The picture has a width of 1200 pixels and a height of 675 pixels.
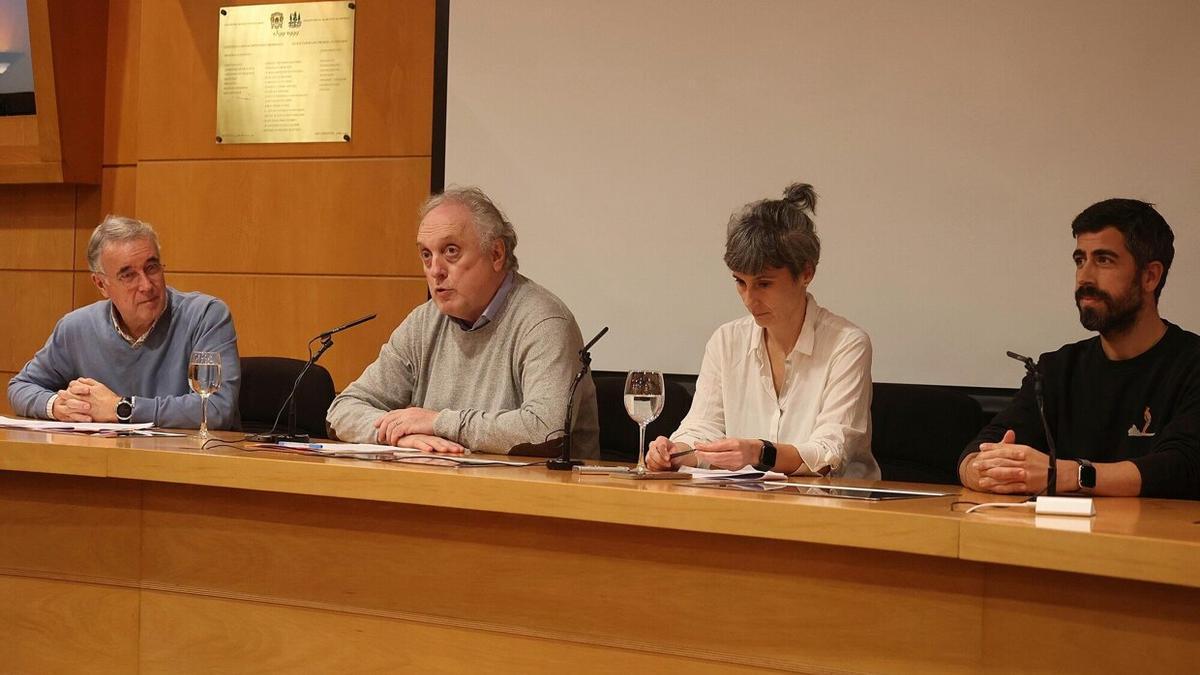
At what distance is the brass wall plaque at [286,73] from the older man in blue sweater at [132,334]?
1314 mm

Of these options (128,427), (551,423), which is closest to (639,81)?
(551,423)

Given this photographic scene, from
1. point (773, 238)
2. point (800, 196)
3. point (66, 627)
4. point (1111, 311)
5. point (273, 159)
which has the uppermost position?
point (273, 159)

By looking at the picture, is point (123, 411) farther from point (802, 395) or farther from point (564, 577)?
point (802, 395)

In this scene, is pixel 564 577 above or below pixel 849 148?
below

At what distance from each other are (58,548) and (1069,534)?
6.43 feet

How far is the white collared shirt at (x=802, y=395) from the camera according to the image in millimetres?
2766

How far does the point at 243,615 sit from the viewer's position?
2.29 m

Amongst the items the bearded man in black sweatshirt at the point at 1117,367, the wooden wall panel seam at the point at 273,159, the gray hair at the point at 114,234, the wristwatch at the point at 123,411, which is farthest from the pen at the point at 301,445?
the wooden wall panel seam at the point at 273,159

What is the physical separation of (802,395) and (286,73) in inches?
111

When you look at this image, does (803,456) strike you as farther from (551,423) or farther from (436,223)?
(436,223)

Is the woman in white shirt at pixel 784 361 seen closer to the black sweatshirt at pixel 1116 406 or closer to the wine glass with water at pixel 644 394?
the black sweatshirt at pixel 1116 406

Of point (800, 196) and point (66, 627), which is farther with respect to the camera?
point (800, 196)

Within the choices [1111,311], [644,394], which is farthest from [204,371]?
[1111,311]

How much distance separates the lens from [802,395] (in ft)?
9.50
